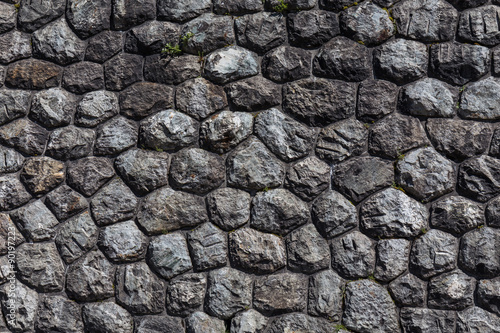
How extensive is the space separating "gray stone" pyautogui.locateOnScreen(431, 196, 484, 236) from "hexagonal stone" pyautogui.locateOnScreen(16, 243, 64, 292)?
8.10ft

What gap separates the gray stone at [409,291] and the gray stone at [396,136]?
30.5 inches

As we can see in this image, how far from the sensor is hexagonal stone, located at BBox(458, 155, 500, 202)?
2988mm

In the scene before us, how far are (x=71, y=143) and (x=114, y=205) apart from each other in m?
0.53

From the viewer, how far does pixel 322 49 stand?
321cm

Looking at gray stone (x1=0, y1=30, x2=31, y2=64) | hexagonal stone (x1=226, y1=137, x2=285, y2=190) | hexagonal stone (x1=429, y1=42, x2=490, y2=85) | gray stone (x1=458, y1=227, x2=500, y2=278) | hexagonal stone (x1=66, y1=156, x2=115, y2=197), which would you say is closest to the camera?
gray stone (x1=458, y1=227, x2=500, y2=278)

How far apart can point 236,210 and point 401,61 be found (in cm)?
144

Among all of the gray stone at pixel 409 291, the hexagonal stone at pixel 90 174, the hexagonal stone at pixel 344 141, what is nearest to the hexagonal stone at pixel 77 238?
the hexagonal stone at pixel 90 174

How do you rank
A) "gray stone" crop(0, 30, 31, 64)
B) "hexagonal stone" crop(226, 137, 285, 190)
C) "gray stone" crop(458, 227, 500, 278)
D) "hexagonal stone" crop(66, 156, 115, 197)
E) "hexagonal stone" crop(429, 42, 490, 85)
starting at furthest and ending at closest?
"gray stone" crop(0, 30, 31, 64) → "hexagonal stone" crop(66, 156, 115, 197) → "hexagonal stone" crop(226, 137, 285, 190) → "hexagonal stone" crop(429, 42, 490, 85) → "gray stone" crop(458, 227, 500, 278)

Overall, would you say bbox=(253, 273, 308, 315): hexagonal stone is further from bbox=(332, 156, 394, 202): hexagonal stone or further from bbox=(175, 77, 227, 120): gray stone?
bbox=(175, 77, 227, 120): gray stone

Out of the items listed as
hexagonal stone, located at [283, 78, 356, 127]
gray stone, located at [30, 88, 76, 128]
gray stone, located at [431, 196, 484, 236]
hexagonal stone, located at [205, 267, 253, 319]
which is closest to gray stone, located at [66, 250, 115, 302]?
hexagonal stone, located at [205, 267, 253, 319]

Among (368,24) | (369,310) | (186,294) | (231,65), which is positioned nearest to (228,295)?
(186,294)

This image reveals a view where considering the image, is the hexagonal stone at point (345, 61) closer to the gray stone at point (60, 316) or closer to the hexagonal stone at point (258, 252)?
the hexagonal stone at point (258, 252)

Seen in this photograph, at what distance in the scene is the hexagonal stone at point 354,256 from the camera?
304 cm

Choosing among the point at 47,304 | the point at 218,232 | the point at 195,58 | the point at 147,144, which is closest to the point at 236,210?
the point at 218,232
